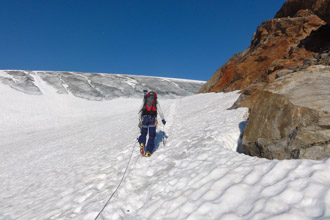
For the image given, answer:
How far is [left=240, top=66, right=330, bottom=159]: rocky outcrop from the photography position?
11.4ft

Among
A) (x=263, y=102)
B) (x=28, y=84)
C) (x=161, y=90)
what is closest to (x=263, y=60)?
(x=263, y=102)

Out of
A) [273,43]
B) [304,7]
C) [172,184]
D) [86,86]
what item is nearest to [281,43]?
[273,43]

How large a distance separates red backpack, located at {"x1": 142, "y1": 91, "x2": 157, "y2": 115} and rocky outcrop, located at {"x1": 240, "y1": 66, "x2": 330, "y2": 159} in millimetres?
3166

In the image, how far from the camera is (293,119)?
3969 millimetres

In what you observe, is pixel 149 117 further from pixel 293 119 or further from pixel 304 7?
pixel 304 7

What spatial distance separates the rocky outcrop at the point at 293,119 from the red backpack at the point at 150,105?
317 centimetres

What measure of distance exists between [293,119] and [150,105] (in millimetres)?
4295

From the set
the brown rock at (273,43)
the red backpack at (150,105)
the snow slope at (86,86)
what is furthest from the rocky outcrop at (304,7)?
the snow slope at (86,86)

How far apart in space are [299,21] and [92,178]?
773 inches

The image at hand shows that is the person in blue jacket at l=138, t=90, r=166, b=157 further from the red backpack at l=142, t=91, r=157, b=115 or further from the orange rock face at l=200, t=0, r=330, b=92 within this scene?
the orange rock face at l=200, t=0, r=330, b=92

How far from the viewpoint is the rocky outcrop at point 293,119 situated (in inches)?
137

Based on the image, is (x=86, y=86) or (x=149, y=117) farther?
(x=86, y=86)

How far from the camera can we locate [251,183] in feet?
9.63

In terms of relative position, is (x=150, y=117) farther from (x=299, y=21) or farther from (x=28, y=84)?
Answer: (x=28, y=84)
